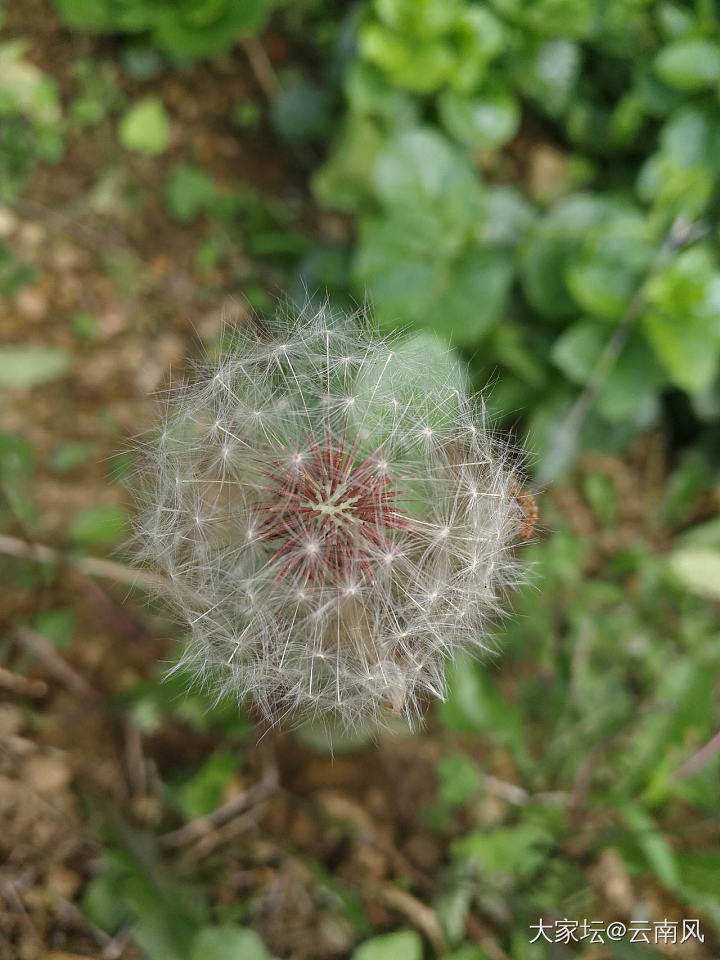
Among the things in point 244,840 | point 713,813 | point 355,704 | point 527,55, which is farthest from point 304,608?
point 527,55

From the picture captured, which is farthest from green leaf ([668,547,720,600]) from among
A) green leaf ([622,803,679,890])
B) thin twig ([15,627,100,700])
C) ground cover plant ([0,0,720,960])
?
thin twig ([15,627,100,700])

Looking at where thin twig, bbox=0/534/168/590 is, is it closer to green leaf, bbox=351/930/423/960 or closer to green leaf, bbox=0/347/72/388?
green leaf, bbox=0/347/72/388

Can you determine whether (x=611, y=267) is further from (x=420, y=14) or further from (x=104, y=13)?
(x=104, y=13)

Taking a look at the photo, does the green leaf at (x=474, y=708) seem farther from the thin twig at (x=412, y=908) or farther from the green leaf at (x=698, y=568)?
the green leaf at (x=698, y=568)

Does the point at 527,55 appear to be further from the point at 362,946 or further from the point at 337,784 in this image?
the point at 362,946

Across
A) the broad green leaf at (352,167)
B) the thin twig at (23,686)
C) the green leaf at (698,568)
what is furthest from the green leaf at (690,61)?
the thin twig at (23,686)

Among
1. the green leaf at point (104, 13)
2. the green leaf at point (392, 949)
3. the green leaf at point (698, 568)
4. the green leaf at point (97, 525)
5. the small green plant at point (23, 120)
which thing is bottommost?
the green leaf at point (698, 568)
